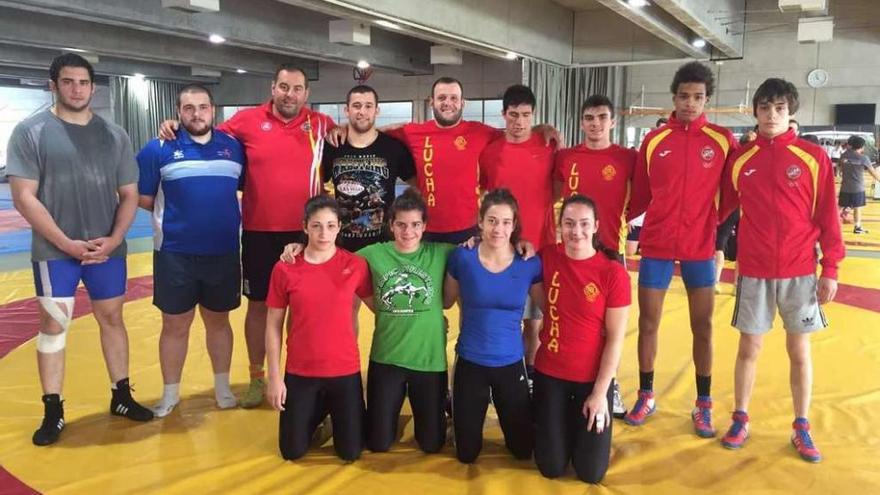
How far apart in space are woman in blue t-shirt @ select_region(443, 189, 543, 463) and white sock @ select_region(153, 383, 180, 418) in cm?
178

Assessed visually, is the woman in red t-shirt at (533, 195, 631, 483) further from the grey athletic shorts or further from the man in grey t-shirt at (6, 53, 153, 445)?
the man in grey t-shirt at (6, 53, 153, 445)

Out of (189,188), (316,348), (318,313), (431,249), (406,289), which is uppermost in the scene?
(189,188)

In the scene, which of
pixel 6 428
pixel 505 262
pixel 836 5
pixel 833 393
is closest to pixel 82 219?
pixel 6 428

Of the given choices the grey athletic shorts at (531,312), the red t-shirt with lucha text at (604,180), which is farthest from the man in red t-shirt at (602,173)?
the grey athletic shorts at (531,312)

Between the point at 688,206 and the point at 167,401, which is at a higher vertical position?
the point at 688,206

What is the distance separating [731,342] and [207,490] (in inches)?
162

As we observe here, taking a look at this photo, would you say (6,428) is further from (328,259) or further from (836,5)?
(836,5)

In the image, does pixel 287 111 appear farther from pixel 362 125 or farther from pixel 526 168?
pixel 526 168

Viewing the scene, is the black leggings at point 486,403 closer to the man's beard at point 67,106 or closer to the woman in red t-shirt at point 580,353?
the woman in red t-shirt at point 580,353

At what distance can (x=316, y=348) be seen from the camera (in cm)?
322

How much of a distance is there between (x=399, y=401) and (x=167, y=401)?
1517 mm

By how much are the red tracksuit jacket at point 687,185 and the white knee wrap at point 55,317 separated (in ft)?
10.8

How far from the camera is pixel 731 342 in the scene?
5.21m

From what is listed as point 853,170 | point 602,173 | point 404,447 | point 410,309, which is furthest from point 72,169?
point 853,170
